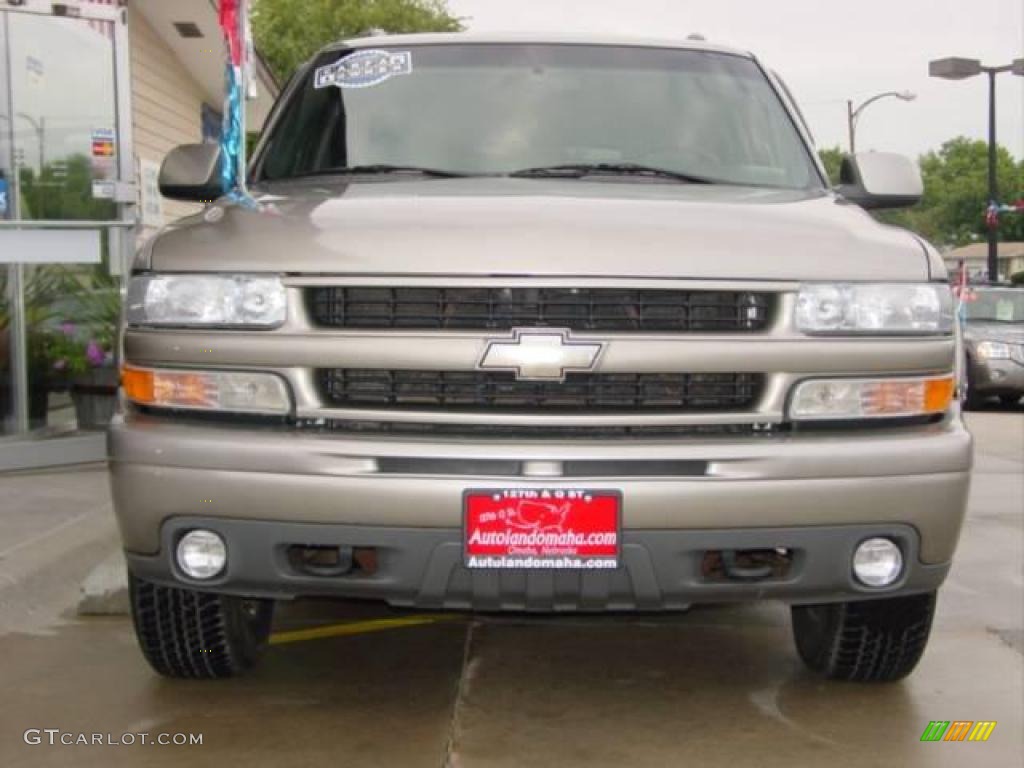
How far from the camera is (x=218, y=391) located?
132 inches

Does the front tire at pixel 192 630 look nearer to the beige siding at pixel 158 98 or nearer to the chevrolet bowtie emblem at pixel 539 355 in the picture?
the chevrolet bowtie emblem at pixel 539 355

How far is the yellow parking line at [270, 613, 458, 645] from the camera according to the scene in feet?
15.6

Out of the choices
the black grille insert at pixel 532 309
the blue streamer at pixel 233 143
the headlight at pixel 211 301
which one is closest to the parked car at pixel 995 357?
the blue streamer at pixel 233 143

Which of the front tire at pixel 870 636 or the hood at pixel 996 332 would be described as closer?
the front tire at pixel 870 636

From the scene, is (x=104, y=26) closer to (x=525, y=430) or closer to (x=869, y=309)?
(x=525, y=430)

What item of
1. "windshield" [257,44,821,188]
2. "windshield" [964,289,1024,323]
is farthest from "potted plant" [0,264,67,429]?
"windshield" [964,289,1024,323]

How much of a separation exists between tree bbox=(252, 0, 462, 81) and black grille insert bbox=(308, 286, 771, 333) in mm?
32781

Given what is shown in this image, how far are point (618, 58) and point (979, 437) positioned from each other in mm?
8465

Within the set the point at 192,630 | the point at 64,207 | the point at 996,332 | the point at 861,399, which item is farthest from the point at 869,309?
the point at 996,332

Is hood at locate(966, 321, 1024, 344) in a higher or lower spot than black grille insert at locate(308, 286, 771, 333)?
lower

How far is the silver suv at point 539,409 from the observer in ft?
→ 10.5

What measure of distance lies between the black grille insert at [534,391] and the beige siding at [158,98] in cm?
776

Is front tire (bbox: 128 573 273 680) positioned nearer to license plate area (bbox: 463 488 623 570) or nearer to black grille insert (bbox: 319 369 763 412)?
black grille insert (bbox: 319 369 763 412)

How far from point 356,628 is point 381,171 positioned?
1.65 m
